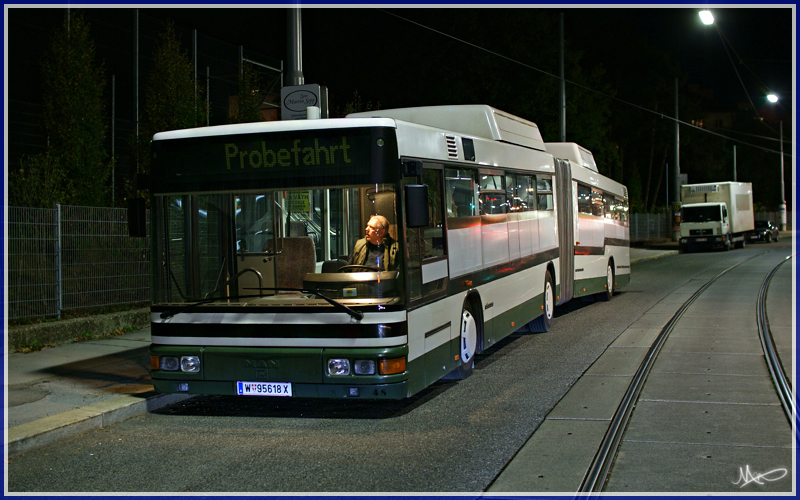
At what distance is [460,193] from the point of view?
330 inches

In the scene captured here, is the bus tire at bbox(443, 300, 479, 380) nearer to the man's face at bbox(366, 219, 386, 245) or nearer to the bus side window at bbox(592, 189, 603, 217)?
the man's face at bbox(366, 219, 386, 245)

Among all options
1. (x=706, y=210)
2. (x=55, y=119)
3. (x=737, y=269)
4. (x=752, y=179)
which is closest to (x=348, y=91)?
(x=706, y=210)

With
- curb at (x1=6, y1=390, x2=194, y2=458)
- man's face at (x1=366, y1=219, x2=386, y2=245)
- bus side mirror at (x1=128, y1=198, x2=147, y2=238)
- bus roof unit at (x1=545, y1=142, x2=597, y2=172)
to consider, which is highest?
bus roof unit at (x1=545, y1=142, x2=597, y2=172)

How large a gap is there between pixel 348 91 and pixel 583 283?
30.8m

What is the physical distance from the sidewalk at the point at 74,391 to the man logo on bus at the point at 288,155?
2.48 m

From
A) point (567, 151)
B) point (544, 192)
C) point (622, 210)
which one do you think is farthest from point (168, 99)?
point (622, 210)

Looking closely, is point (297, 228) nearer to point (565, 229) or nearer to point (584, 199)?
point (565, 229)

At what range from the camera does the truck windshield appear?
40688 mm

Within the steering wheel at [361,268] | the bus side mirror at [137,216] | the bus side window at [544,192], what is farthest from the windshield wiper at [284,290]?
the bus side window at [544,192]

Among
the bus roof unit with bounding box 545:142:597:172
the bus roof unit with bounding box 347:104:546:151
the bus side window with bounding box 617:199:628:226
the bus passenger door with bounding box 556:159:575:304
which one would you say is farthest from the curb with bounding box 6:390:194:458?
the bus side window with bounding box 617:199:628:226

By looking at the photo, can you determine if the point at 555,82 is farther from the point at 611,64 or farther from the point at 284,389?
the point at 284,389

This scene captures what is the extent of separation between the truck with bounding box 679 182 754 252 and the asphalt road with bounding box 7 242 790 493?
3405 cm

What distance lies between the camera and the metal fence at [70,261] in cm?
1101

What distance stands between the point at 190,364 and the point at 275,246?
1248 millimetres
